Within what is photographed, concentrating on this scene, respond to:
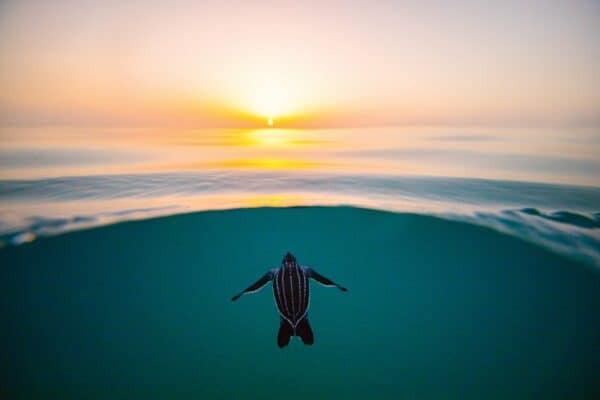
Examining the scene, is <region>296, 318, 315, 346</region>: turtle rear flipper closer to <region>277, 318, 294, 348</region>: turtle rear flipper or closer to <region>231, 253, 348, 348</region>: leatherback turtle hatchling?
<region>231, 253, 348, 348</region>: leatherback turtle hatchling

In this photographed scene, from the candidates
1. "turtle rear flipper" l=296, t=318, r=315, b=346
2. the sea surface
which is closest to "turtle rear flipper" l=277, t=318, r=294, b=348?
"turtle rear flipper" l=296, t=318, r=315, b=346

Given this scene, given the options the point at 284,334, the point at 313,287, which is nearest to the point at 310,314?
the point at 313,287

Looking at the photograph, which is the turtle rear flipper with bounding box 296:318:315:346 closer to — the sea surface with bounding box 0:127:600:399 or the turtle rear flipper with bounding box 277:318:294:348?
the turtle rear flipper with bounding box 277:318:294:348

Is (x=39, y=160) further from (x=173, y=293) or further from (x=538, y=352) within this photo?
(x=538, y=352)

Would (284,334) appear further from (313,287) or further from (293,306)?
(313,287)

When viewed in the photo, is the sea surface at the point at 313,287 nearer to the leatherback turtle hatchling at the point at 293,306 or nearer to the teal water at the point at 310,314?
the teal water at the point at 310,314

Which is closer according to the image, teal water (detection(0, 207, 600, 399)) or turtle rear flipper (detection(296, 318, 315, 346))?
turtle rear flipper (detection(296, 318, 315, 346))

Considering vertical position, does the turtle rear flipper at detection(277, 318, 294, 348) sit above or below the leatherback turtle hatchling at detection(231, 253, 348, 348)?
below
